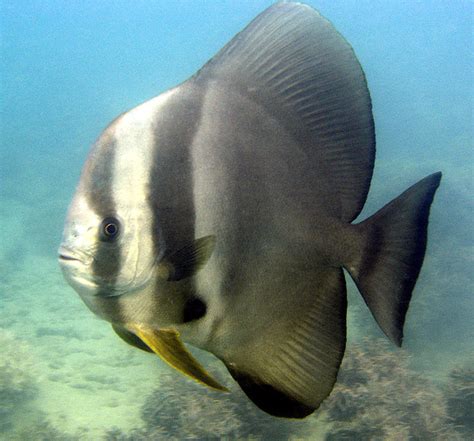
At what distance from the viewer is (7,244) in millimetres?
13789

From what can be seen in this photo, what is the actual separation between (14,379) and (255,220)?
6142mm

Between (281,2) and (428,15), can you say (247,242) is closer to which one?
(281,2)

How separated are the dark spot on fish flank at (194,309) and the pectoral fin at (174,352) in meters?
0.05

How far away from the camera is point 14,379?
6.13 metres

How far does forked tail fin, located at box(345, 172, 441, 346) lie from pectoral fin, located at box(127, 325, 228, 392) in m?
0.38

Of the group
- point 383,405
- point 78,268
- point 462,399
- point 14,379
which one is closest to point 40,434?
point 14,379

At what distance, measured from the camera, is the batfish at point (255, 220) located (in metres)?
0.91

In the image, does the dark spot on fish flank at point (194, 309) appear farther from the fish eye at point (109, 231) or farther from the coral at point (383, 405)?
the coral at point (383, 405)

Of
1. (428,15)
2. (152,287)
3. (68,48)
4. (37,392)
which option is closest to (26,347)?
(37,392)

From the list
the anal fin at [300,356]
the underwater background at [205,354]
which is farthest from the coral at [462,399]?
the anal fin at [300,356]

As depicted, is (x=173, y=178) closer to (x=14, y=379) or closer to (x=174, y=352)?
(x=174, y=352)

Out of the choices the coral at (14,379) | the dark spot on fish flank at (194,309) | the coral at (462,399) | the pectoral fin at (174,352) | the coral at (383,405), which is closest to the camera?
the pectoral fin at (174,352)

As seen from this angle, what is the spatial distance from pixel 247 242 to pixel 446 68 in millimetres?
70135

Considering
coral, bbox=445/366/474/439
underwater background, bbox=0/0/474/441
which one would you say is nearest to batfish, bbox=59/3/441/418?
underwater background, bbox=0/0/474/441
